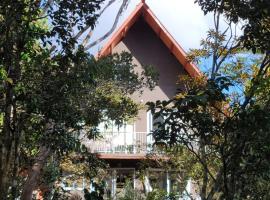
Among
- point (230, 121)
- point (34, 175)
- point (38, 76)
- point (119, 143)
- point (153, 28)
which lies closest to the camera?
point (230, 121)

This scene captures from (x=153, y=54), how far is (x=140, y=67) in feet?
4.45

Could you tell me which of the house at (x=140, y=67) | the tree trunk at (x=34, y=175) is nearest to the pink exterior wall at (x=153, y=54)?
the house at (x=140, y=67)

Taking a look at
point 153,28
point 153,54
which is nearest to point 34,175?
point 153,54

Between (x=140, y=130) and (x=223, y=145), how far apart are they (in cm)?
1764

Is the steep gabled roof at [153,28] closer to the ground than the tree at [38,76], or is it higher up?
higher up

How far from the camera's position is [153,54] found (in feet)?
81.0

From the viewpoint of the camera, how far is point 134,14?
24000 millimetres

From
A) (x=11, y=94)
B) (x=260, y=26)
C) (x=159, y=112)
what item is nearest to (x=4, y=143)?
(x=11, y=94)

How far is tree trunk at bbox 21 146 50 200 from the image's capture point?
36.6 ft

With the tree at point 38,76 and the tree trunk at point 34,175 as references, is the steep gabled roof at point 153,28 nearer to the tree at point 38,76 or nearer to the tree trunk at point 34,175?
the tree trunk at point 34,175

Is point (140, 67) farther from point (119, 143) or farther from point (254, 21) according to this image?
point (254, 21)

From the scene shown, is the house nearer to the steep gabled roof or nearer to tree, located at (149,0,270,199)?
the steep gabled roof

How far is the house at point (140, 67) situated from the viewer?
22594 mm

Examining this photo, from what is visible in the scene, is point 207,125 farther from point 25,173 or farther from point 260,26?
point 25,173
